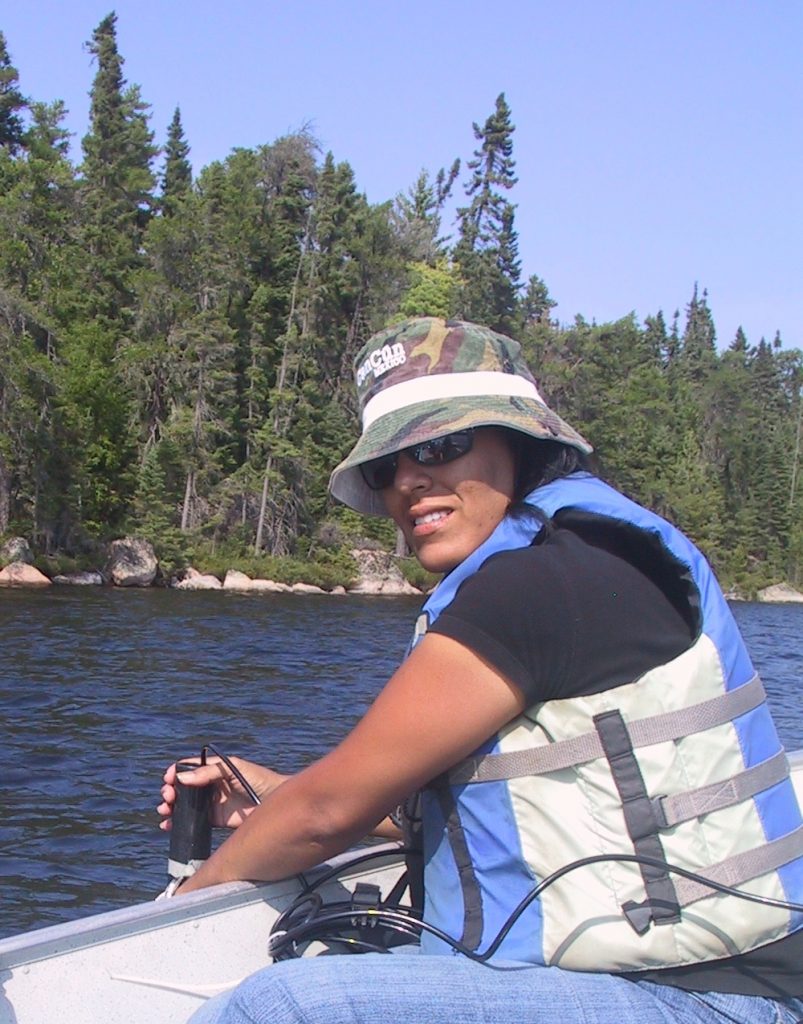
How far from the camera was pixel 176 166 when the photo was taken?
63.5 metres

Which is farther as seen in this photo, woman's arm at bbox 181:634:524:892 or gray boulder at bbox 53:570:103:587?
gray boulder at bbox 53:570:103:587

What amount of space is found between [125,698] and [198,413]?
113 ft

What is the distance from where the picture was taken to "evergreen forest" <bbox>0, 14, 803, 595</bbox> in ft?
136

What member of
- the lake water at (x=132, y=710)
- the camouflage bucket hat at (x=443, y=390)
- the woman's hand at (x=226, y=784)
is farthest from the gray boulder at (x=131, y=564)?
the camouflage bucket hat at (x=443, y=390)

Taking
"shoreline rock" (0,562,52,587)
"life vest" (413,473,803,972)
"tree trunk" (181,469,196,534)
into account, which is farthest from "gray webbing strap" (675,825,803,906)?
"tree trunk" (181,469,196,534)

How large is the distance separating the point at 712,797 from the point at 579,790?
208mm

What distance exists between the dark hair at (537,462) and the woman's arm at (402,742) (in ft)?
1.31

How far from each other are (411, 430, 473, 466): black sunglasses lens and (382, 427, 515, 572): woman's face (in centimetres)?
1

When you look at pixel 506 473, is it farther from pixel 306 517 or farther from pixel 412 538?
pixel 306 517

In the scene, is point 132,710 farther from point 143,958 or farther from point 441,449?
point 441,449

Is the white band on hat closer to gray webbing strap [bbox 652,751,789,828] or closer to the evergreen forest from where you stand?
gray webbing strap [bbox 652,751,789,828]

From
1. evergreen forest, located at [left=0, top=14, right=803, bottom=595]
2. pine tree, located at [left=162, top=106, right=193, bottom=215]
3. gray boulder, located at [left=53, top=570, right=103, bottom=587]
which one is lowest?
gray boulder, located at [left=53, top=570, right=103, bottom=587]

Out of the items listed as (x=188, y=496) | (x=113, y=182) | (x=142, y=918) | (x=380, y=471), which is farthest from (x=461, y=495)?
(x=113, y=182)

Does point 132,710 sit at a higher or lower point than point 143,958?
lower
